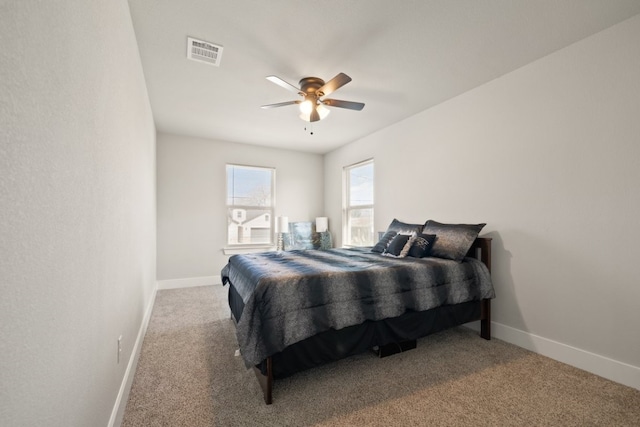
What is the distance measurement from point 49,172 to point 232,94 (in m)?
2.60

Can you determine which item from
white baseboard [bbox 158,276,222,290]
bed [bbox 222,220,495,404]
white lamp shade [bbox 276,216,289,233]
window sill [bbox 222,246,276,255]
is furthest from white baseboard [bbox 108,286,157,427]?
white lamp shade [bbox 276,216,289,233]

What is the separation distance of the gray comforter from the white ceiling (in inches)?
71.7

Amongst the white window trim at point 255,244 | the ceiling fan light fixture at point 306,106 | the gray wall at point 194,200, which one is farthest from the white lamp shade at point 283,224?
the ceiling fan light fixture at point 306,106

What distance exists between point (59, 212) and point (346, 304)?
64.9 inches

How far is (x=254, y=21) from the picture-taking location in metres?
1.97

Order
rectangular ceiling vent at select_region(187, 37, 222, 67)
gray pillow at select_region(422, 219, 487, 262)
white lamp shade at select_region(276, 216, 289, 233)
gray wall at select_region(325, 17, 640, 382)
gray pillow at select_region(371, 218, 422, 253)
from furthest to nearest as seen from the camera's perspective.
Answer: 1. white lamp shade at select_region(276, 216, 289, 233)
2. gray pillow at select_region(371, 218, 422, 253)
3. gray pillow at select_region(422, 219, 487, 262)
4. rectangular ceiling vent at select_region(187, 37, 222, 67)
5. gray wall at select_region(325, 17, 640, 382)

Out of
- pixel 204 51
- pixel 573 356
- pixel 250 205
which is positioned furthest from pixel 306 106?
pixel 573 356

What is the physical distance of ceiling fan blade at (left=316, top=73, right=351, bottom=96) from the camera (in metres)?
2.21

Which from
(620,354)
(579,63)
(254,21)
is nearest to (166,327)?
(254,21)

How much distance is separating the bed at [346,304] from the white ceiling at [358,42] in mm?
1646

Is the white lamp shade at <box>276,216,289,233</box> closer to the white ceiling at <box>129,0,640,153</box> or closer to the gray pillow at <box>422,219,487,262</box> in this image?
the white ceiling at <box>129,0,640,153</box>

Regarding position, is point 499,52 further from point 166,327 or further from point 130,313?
point 166,327

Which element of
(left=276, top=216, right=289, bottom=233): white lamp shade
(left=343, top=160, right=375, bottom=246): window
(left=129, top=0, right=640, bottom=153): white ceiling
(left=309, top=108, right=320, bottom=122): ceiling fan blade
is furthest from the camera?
(left=276, top=216, right=289, bottom=233): white lamp shade

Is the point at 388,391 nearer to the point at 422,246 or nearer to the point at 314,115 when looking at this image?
the point at 422,246
